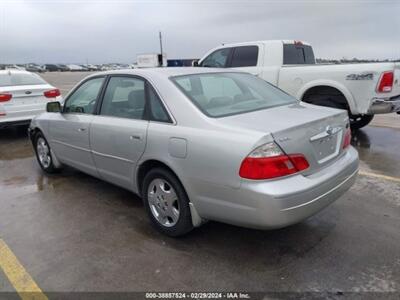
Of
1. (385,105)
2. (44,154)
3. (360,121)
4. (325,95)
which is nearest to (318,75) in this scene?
(325,95)

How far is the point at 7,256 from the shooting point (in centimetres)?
323

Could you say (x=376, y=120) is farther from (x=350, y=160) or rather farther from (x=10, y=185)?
(x=10, y=185)

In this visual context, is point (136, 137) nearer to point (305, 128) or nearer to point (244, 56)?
point (305, 128)

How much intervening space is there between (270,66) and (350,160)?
4682mm

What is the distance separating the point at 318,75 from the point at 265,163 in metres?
4.62

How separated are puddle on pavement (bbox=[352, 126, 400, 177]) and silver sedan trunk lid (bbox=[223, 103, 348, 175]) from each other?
2227mm

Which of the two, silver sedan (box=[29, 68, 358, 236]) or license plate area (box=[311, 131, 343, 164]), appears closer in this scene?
silver sedan (box=[29, 68, 358, 236])

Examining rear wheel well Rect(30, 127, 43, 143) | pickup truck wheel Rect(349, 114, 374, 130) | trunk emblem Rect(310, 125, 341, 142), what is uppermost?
trunk emblem Rect(310, 125, 341, 142)

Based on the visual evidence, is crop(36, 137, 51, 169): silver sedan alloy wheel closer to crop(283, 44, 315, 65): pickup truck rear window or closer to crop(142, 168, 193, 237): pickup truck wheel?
crop(142, 168, 193, 237): pickup truck wheel

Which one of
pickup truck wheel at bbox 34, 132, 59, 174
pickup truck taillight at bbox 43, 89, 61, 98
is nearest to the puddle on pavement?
pickup truck wheel at bbox 34, 132, 59, 174

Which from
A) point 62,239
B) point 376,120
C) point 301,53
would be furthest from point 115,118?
point 376,120

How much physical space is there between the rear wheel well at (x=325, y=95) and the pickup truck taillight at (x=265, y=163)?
14.6 feet

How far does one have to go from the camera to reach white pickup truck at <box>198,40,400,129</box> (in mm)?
5977

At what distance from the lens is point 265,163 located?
261 cm
